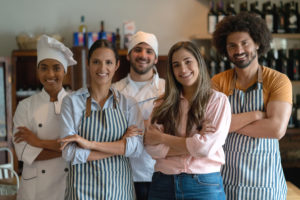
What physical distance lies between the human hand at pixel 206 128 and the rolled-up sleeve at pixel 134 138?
317mm

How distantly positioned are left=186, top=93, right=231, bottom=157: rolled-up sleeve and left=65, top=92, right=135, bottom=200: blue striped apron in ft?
1.25

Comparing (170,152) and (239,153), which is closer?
(170,152)

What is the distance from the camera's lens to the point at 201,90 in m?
1.71

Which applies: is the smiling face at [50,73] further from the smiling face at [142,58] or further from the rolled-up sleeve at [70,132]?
the smiling face at [142,58]

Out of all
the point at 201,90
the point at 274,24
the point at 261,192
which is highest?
the point at 274,24

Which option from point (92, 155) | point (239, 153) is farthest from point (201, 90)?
point (92, 155)

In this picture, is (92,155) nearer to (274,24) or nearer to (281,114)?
(281,114)

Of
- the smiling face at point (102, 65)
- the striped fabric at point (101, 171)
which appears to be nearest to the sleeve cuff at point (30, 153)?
the striped fabric at point (101, 171)

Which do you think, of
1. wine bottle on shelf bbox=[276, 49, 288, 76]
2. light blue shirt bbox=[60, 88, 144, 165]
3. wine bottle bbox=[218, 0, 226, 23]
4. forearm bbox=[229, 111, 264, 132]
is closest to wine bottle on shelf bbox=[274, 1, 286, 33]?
wine bottle on shelf bbox=[276, 49, 288, 76]

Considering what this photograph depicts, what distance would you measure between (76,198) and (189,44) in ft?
2.98

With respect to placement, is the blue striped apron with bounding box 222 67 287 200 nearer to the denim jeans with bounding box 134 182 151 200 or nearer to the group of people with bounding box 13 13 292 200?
the group of people with bounding box 13 13 292 200

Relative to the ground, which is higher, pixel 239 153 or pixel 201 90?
pixel 201 90

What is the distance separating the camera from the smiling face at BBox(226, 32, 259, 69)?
198 centimetres

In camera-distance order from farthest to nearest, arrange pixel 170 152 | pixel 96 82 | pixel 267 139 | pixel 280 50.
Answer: pixel 280 50
pixel 267 139
pixel 96 82
pixel 170 152
